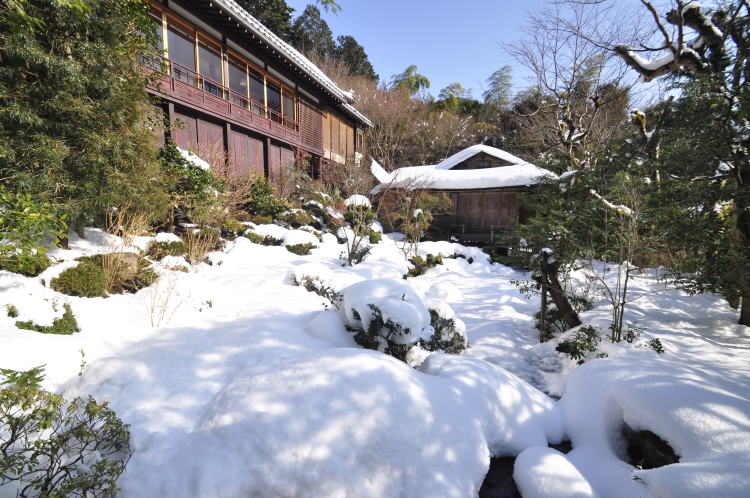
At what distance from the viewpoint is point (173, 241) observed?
20.9ft

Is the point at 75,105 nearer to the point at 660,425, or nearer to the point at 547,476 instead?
the point at 547,476

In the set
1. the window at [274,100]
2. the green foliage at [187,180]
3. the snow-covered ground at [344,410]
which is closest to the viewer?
the snow-covered ground at [344,410]

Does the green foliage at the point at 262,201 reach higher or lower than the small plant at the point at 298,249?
higher

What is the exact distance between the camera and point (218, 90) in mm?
11023

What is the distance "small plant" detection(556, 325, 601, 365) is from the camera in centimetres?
410

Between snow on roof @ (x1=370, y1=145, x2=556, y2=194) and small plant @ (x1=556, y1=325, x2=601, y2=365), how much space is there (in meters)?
9.17

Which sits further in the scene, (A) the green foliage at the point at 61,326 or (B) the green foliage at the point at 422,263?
(B) the green foliage at the point at 422,263

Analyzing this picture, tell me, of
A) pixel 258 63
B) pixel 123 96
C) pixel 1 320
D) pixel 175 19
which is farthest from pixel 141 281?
pixel 258 63

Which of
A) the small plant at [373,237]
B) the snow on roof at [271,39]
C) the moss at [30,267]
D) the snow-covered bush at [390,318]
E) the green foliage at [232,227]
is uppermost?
the snow on roof at [271,39]

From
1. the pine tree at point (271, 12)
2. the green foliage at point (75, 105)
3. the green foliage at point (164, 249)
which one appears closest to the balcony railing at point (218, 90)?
the green foliage at point (75, 105)

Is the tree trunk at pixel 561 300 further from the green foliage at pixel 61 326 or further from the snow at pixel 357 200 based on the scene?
the snow at pixel 357 200

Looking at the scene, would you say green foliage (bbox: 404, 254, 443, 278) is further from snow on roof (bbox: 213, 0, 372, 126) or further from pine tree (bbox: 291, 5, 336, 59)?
pine tree (bbox: 291, 5, 336, 59)

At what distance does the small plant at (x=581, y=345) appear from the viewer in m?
4.10

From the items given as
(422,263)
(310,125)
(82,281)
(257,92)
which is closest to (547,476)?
(82,281)
